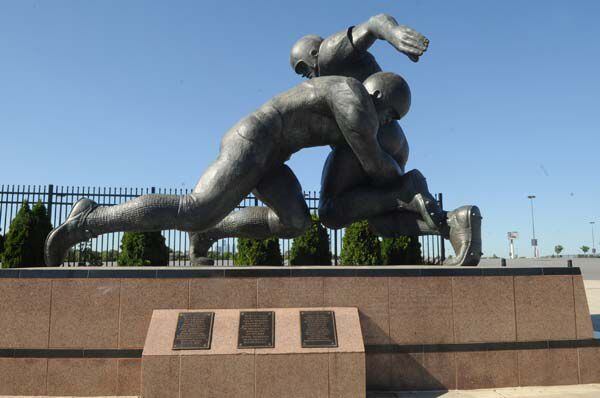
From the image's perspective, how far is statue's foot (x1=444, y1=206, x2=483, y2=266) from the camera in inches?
188

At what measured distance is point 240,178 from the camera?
4609 mm

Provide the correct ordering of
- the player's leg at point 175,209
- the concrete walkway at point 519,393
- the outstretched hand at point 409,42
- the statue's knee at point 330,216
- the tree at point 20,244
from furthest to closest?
the tree at point 20,244
the statue's knee at point 330,216
the player's leg at point 175,209
the outstretched hand at point 409,42
the concrete walkway at point 519,393

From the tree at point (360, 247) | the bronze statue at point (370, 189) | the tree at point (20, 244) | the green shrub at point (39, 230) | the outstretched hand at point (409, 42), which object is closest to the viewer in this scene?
the outstretched hand at point (409, 42)

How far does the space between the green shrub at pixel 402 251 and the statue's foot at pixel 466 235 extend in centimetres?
700

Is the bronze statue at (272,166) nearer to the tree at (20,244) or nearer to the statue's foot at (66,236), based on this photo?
the statue's foot at (66,236)

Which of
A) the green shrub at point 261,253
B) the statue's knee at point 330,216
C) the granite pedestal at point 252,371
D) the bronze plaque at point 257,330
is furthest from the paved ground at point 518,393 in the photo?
the green shrub at point 261,253

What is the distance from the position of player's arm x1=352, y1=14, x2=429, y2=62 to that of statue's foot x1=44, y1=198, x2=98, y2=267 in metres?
3.24

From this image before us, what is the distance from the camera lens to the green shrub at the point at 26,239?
10633 millimetres

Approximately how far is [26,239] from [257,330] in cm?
898

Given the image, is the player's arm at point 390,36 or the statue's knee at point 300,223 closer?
the player's arm at point 390,36

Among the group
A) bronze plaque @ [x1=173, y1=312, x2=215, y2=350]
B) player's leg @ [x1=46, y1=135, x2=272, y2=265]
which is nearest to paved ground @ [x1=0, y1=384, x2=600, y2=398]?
bronze plaque @ [x1=173, y1=312, x2=215, y2=350]

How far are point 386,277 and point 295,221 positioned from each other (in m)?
1.16

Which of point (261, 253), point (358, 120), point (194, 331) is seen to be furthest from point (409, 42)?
point (261, 253)

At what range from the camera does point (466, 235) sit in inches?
190
